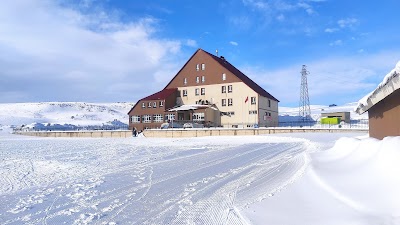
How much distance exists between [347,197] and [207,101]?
49.3 m

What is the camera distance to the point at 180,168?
1284 centimetres

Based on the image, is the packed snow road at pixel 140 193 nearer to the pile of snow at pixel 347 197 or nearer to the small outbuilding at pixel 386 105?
the pile of snow at pixel 347 197

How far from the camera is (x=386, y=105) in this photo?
9.66m

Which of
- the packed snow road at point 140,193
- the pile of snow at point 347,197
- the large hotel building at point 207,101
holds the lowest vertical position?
the packed snow road at point 140,193

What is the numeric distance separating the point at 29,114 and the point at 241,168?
11489cm

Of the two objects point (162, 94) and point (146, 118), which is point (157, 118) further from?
point (162, 94)

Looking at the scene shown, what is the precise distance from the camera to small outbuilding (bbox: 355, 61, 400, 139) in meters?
7.27

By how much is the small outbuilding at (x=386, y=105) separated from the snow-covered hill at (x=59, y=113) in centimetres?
8987

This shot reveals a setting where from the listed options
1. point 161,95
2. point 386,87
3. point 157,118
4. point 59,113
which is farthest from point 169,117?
point 59,113

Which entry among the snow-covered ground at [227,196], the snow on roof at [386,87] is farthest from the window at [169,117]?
the snow on roof at [386,87]

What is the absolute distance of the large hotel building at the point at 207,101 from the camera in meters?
52.2

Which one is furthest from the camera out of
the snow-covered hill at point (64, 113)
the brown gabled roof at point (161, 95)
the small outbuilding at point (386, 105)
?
the snow-covered hill at point (64, 113)

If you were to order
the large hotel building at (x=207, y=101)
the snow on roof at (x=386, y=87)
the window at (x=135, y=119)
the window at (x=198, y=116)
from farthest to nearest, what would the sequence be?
the window at (x=135, y=119) < the large hotel building at (x=207, y=101) < the window at (x=198, y=116) < the snow on roof at (x=386, y=87)

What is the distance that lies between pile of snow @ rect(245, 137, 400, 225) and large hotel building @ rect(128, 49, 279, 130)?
1706 inches
